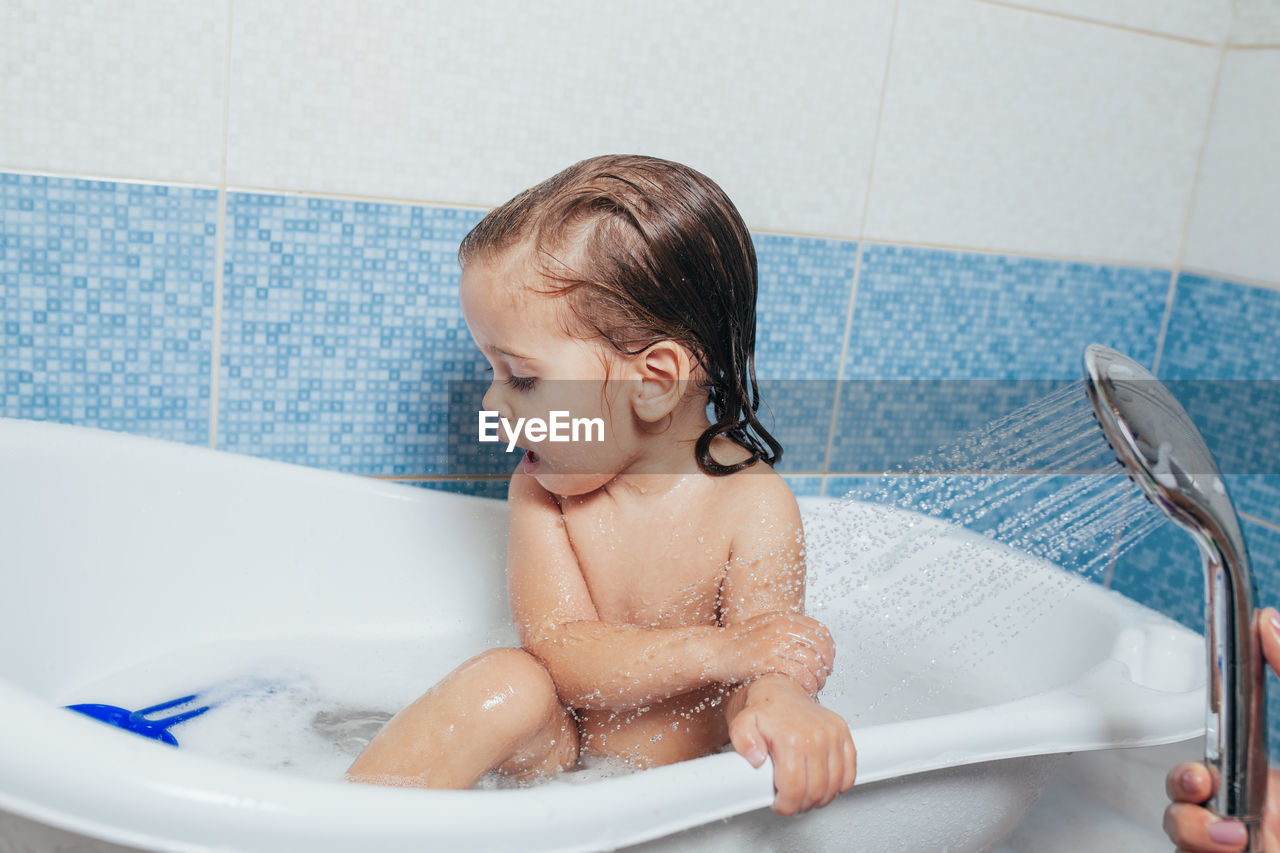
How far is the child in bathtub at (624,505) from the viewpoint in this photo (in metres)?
0.88

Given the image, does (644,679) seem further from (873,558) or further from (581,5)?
(581,5)

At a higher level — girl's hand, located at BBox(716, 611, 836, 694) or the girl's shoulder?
the girl's shoulder

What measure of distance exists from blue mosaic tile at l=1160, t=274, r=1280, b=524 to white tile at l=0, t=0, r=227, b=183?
4.37 ft

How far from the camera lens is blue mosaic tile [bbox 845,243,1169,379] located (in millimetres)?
1450

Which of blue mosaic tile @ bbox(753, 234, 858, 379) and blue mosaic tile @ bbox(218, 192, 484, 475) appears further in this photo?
blue mosaic tile @ bbox(753, 234, 858, 379)

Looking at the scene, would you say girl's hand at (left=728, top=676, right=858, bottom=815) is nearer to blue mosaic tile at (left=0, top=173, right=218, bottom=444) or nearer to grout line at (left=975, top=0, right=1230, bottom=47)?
blue mosaic tile at (left=0, top=173, right=218, bottom=444)

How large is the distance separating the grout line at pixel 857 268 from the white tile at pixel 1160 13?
21 centimetres

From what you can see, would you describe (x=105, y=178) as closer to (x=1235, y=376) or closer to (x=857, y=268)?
(x=857, y=268)

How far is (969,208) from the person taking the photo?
4.77ft

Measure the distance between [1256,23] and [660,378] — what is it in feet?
3.66

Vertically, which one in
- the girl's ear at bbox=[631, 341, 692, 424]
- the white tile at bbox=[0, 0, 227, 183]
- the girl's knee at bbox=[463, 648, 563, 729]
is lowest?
the girl's knee at bbox=[463, 648, 563, 729]

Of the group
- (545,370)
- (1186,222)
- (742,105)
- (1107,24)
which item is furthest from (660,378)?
(1186,222)

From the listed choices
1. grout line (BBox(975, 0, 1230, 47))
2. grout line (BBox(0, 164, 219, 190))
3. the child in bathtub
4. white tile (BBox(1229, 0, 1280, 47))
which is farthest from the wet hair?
white tile (BBox(1229, 0, 1280, 47))

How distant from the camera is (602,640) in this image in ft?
3.14
